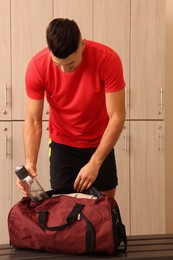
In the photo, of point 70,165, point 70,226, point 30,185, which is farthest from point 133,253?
point 70,165

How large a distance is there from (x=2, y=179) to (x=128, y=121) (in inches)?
39.0

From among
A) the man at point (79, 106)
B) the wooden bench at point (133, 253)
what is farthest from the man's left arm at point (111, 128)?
the wooden bench at point (133, 253)

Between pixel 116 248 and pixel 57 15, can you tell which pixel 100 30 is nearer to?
pixel 57 15

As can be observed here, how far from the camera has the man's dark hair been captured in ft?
5.12

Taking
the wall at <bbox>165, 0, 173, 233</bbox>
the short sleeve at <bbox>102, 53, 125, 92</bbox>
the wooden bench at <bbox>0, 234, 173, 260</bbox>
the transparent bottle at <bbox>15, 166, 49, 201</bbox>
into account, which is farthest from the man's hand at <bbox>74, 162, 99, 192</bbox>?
the wall at <bbox>165, 0, 173, 233</bbox>

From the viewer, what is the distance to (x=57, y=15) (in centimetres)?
286

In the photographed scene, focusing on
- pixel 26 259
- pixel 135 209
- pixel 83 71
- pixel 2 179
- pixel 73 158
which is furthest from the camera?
pixel 135 209

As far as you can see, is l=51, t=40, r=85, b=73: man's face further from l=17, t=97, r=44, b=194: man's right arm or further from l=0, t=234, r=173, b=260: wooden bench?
l=0, t=234, r=173, b=260: wooden bench

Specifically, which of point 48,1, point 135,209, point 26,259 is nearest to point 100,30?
point 48,1

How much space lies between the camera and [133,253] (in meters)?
1.60

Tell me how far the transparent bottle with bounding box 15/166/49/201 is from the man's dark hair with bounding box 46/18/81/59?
47cm

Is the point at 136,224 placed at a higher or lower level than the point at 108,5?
lower

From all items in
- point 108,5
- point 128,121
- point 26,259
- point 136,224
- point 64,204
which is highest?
point 108,5

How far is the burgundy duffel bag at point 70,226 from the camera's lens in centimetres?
148
